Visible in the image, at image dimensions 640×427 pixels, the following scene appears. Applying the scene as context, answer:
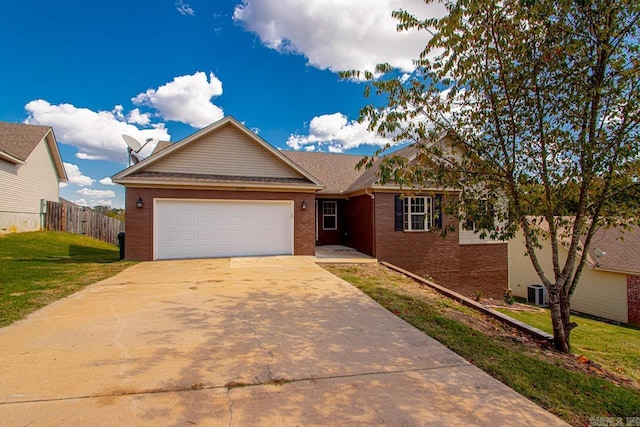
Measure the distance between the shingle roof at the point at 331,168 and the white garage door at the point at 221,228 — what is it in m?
3.49

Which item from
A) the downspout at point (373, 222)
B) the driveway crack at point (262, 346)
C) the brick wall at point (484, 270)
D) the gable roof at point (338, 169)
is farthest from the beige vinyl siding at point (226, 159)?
the brick wall at point (484, 270)

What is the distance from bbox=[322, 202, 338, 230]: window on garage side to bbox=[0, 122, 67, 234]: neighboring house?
15.3 meters

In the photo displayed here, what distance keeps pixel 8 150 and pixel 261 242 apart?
14979 millimetres

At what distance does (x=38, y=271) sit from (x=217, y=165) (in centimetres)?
612

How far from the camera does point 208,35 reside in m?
12.2

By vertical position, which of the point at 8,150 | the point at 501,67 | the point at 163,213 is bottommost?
the point at 163,213

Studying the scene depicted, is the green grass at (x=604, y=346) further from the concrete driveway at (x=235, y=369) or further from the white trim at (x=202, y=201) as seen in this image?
the white trim at (x=202, y=201)

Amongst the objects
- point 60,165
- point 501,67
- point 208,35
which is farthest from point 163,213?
point 60,165

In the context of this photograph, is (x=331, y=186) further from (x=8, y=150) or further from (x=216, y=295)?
(x=8, y=150)

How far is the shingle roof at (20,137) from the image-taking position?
1619 centimetres

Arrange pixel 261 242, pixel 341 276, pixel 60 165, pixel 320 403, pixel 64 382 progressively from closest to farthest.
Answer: pixel 320 403, pixel 64 382, pixel 341 276, pixel 261 242, pixel 60 165

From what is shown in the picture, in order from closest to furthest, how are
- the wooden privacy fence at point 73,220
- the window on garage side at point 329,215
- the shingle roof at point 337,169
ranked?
the shingle roof at point 337,169 → the window on garage side at point 329,215 → the wooden privacy fence at point 73,220

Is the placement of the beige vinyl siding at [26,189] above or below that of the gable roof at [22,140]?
below

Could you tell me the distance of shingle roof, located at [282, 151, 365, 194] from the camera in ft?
50.4
